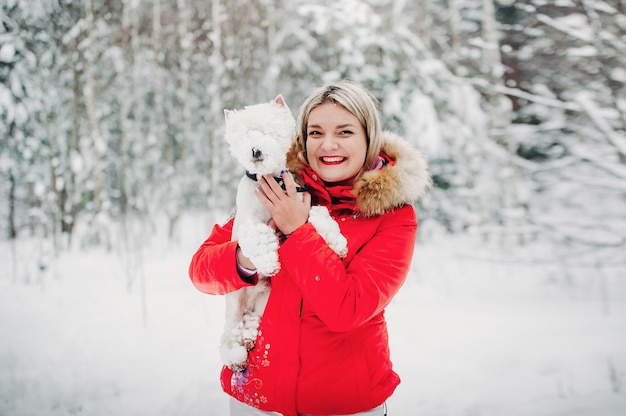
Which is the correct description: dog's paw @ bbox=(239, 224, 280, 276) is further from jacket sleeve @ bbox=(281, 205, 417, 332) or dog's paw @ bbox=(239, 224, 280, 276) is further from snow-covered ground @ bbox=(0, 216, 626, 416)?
snow-covered ground @ bbox=(0, 216, 626, 416)

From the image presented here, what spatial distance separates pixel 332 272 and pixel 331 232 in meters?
0.22

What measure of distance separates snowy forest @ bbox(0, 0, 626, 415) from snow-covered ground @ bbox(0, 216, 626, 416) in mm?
97

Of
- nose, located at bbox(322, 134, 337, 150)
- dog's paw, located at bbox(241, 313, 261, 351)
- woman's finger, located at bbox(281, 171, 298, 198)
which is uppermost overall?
nose, located at bbox(322, 134, 337, 150)

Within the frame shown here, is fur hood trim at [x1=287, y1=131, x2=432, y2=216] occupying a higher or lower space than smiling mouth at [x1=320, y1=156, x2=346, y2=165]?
lower

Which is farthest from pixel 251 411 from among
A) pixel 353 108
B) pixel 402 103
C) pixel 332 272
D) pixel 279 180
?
pixel 402 103

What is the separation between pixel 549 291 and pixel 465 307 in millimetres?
1323

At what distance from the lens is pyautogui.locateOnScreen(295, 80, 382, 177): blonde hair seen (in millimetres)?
1534

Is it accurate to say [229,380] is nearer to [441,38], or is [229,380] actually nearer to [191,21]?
[441,38]

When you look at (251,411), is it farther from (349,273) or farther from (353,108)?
(353,108)

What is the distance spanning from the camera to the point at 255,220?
153 centimetres

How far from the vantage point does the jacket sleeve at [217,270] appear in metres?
1.47

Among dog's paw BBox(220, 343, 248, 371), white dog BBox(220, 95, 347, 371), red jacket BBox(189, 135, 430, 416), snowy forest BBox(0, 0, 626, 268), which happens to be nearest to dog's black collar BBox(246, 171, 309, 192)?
white dog BBox(220, 95, 347, 371)

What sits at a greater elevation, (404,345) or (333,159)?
(333,159)

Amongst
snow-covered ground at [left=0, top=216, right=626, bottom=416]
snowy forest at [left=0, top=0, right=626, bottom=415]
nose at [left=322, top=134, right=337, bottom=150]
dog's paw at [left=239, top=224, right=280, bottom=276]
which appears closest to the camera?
dog's paw at [left=239, top=224, right=280, bottom=276]
